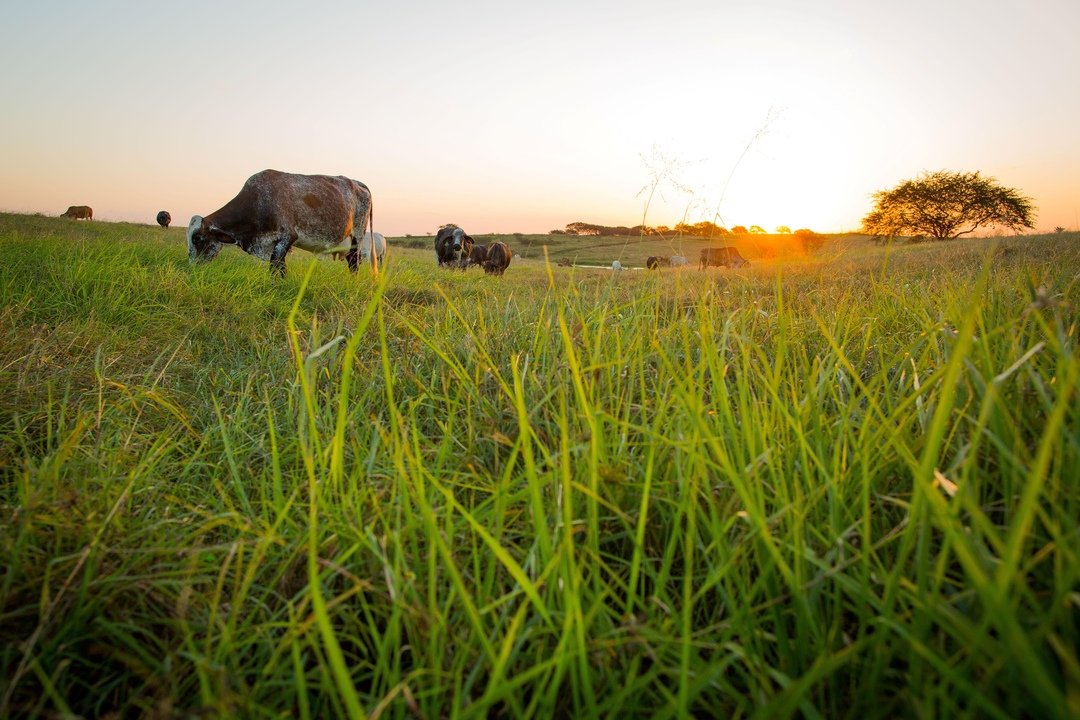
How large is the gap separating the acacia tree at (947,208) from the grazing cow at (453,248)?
26679 mm

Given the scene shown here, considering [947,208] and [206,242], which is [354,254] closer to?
[206,242]

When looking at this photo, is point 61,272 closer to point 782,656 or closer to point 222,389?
point 222,389

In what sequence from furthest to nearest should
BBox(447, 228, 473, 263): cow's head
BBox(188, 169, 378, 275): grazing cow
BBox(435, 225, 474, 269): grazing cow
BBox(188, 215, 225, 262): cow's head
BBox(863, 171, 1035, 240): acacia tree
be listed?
BBox(863, 171, 1035, 240): acacia tree < BBox(447, 228, 473, 263): cow's head < BBox(435, 225, 474, 269): grazing cow < BBox(188, 169, 378, 275): grazing cow < BBox(188, 215, 225, 262): cow's head

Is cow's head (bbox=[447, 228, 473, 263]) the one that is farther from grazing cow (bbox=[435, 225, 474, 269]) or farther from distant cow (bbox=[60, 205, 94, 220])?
distant cow (bbox=[60, 205, 94, 220])

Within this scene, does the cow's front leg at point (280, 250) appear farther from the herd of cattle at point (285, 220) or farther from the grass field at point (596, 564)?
the grass field at point (596, 564)

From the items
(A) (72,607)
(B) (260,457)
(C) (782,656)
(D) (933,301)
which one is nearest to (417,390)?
(B) (260,457)

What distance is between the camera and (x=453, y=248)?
1833 centimetres

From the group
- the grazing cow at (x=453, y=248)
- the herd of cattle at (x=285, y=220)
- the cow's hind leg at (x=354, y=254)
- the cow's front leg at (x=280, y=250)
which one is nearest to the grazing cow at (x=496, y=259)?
the grazing cow at (x=453, y=248)

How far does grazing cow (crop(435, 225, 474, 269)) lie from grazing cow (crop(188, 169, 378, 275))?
8.72 meters

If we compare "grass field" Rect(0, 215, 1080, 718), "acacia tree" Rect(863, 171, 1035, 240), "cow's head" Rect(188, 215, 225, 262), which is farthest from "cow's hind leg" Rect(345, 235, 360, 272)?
"acacia tree" Rect(863, 171, 1035, 240)

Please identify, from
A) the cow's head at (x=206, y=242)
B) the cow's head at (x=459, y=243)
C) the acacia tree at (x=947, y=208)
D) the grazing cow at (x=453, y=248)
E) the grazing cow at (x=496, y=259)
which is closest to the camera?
the cow's head at (x=206, y=242)

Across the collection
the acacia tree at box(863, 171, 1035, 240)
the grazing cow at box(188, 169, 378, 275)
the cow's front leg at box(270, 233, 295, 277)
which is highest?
the acacia tree at box(863, 171, 1035, 240)

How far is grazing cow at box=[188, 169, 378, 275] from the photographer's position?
7281 mm

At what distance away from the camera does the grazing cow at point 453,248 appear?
18.1 m
